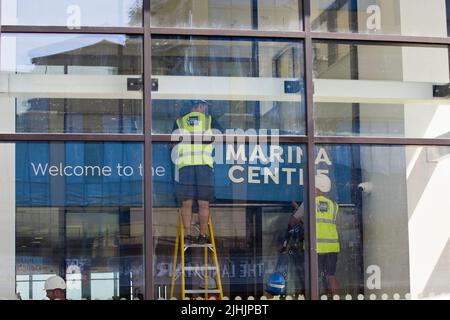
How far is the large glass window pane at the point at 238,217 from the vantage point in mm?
8086

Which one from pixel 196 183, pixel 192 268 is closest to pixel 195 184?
pixel 196 183

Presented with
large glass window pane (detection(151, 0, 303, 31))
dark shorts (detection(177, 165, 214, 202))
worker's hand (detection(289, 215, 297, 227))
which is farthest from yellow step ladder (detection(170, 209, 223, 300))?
large glass window pane (detection(151, 0, 303, 31))

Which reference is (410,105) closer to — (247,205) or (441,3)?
(441,3)

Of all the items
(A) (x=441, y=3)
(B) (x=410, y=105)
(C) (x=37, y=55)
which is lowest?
(B) (x=410, y=105)

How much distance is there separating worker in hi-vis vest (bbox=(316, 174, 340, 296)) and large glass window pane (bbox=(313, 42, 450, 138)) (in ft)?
2.21

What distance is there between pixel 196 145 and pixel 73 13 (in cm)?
183

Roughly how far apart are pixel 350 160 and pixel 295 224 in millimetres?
892

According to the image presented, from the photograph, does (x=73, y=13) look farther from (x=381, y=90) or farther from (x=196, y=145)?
(x=381, y=90)

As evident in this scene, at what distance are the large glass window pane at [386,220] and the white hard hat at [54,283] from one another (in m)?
2.59

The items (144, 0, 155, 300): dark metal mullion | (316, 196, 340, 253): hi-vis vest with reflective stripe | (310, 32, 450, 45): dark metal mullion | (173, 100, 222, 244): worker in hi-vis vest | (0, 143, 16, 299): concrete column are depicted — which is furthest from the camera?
(310, 32, 450, 45): dark metal mullion

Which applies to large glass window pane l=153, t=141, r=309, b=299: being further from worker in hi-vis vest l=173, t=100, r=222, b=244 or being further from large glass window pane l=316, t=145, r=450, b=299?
large glass window pane l=316, t=145, r=450, b=299

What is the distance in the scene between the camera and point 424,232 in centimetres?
853

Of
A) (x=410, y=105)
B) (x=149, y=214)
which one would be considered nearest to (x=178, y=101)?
(x=149, y=214)

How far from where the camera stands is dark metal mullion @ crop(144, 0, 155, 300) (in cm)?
794
